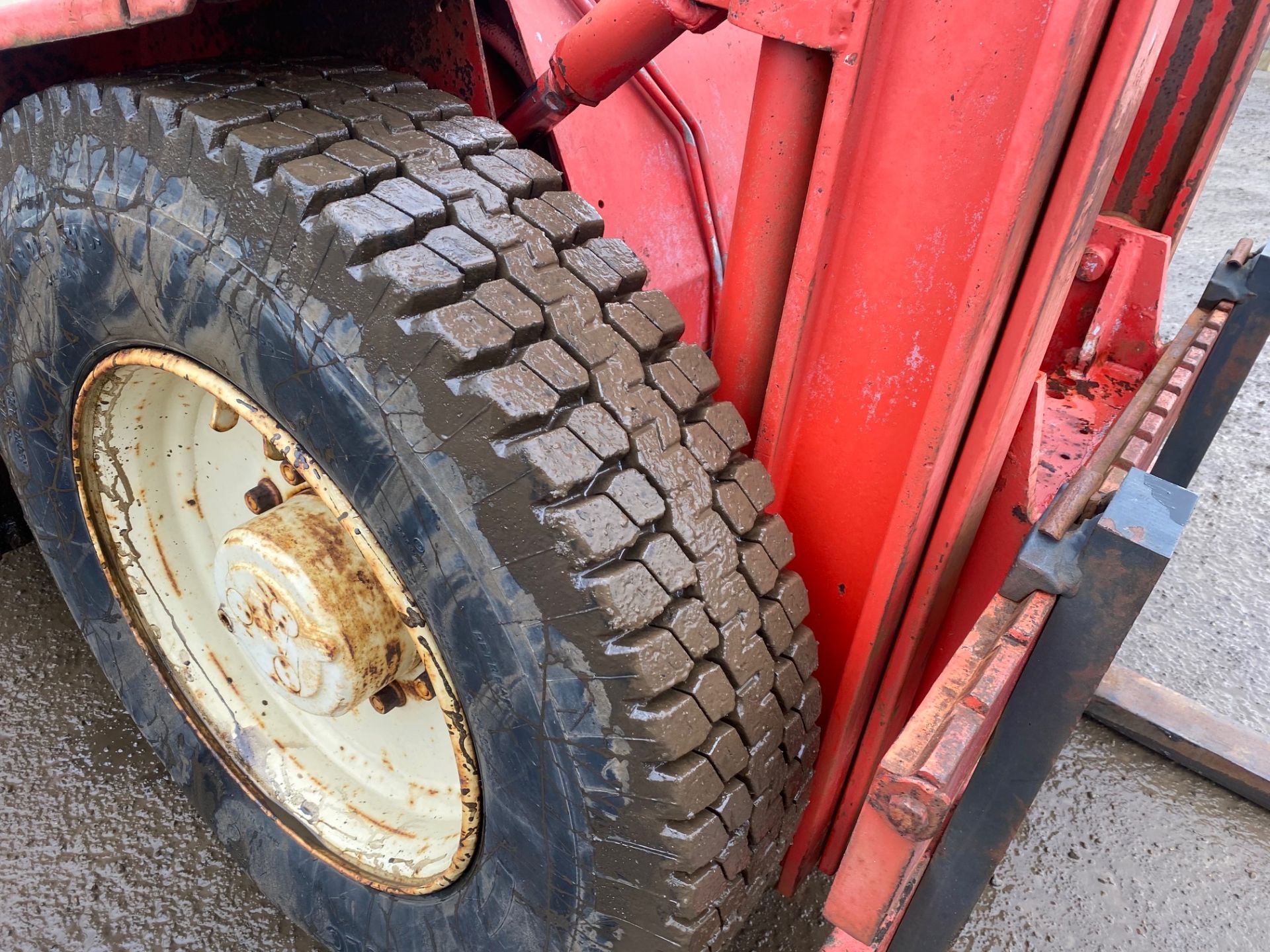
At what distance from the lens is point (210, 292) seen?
3.56ft

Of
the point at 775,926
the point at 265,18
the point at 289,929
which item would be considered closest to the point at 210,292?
the point at 265,18

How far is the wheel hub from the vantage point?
1262mm

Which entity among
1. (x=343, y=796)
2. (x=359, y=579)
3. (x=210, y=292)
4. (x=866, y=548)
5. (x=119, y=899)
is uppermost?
(x=210, y=292)

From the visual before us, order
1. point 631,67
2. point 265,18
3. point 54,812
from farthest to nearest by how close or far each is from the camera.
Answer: point 54,812, point 265,18, point 631,67

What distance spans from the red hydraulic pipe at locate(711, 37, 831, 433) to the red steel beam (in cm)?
28

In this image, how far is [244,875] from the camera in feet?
5.67

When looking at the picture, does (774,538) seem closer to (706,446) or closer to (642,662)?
(706,446)

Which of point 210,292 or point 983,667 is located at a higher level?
point 210,292

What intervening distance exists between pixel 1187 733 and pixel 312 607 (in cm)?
196

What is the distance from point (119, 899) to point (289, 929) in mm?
333

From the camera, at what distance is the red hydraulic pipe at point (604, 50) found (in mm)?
1065

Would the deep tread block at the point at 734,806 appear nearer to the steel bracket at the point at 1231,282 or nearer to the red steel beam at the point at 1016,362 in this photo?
the red steel beam at the point at 1016,362

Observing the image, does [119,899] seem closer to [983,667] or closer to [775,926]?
[775,926]

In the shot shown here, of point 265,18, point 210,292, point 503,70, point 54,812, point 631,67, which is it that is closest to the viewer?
point 210,292
